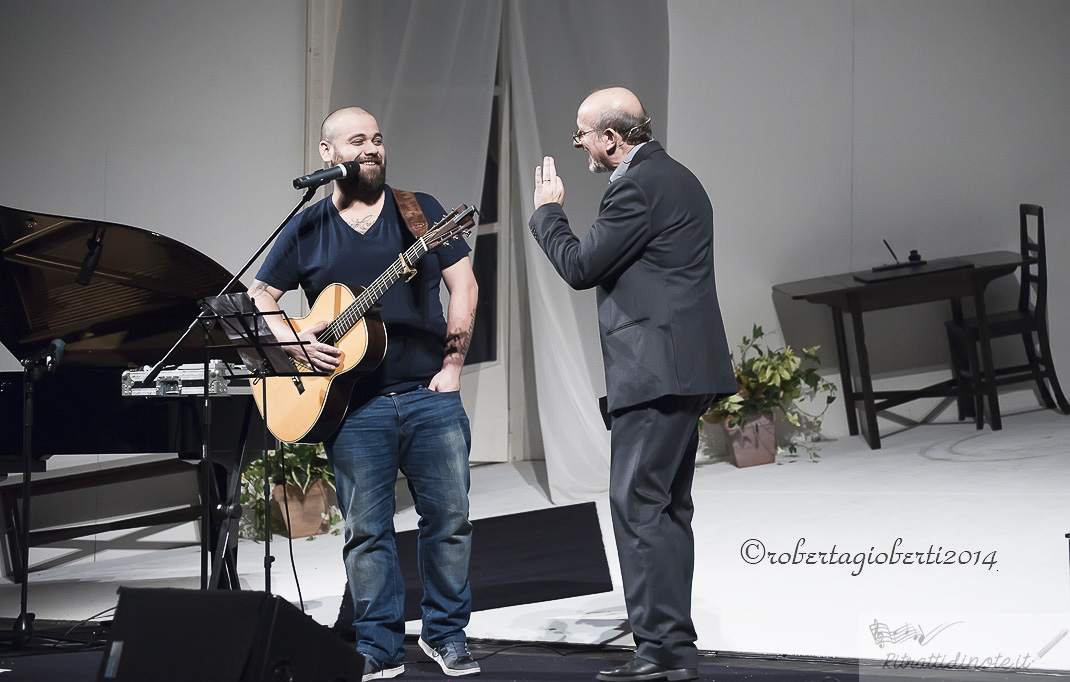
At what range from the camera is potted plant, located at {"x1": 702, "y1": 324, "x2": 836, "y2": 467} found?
234 inches

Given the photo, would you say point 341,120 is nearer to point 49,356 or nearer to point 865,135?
point 49,356

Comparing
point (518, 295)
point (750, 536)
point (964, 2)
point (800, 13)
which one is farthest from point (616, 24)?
point (750, 536)

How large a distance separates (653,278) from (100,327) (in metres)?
2.00

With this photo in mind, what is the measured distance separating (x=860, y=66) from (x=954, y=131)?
636 millimetres

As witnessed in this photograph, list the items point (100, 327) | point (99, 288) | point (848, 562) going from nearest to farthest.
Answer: point (99, 288) < point (100, 327) < point (848, 562)

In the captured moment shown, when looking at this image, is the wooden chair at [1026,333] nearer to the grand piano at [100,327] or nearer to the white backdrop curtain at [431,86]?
the white backdrop curtain at [431,86]

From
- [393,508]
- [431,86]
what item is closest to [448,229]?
[393,508]

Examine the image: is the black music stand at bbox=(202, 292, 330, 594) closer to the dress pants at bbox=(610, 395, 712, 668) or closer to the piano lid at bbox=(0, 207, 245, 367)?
the piano lid at bbox=(0, 207, 245, 367)

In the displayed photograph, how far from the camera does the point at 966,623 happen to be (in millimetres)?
3152

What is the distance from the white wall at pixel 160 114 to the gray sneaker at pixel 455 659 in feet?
10.2

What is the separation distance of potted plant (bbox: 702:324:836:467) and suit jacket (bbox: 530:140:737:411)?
2.98 m

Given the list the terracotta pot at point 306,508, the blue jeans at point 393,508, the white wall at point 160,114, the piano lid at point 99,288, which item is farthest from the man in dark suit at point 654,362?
the white wall at point 160,114

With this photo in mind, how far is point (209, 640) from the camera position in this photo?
7.52ft

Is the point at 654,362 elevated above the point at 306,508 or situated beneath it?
elevated above
